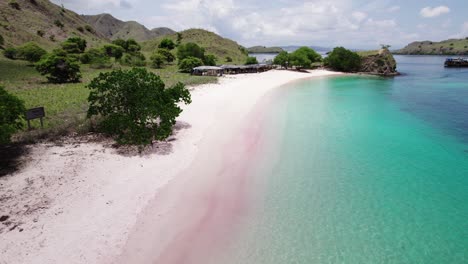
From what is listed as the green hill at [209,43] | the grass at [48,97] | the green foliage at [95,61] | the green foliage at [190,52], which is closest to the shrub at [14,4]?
the green foliage at [95,61]

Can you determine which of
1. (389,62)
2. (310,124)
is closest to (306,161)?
(310,124)

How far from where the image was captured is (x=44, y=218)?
470 inches

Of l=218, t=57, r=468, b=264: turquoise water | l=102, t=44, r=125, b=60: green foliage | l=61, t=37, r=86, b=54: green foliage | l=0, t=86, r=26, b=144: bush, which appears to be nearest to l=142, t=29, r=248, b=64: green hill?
l=102, t=44, r=125, b=60: green foliage

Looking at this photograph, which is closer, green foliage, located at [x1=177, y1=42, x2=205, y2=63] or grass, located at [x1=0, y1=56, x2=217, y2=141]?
grass, located at [x1=0, y1=56, x2=217, y2=141]

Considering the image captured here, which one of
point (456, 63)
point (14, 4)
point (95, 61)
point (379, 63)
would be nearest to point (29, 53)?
point (95, 61)

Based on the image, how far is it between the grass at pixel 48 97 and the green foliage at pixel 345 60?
64.0 metres

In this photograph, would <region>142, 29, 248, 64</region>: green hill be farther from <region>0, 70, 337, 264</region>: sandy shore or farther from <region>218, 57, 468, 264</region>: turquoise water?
<region>0, 70, 337, 264</region>: sandy shore

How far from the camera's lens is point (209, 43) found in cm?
13325

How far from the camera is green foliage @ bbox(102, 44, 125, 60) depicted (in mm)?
86312

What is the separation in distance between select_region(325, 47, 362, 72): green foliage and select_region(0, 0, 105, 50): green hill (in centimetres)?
9391

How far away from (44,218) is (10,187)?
13.1 feet

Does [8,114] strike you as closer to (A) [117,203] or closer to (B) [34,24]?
(A) [117,203]

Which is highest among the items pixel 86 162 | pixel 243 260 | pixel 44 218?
pixel 86 162

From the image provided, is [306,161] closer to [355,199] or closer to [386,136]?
[355,199]
